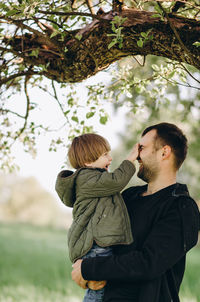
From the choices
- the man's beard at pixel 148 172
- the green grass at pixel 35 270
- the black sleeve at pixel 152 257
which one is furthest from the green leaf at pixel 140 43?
the green grass at pixel 35 270

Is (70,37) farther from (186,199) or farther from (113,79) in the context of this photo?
(186,199)

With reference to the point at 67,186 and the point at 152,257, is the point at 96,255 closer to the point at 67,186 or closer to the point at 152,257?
the point at 152,257

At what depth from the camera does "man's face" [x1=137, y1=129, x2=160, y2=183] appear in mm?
3125

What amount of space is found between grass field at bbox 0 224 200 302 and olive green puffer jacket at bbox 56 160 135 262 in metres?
7.04

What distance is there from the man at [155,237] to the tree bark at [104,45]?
0.57 metres

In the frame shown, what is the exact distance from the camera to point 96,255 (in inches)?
116

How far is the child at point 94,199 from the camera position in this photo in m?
Answer: 2.93

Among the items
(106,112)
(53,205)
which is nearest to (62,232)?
(53,205)

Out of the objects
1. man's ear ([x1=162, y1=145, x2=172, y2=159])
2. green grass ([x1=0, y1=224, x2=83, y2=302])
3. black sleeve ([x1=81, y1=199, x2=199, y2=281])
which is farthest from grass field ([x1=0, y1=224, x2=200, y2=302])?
black sleeve ([x1=81, y1=199, x2=199, y2=281])

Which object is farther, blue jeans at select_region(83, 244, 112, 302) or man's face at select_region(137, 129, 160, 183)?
man's face at select_region(137, 129, 160, 183)

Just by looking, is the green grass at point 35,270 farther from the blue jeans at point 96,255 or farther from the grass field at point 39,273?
the blue jeans at point 96,255

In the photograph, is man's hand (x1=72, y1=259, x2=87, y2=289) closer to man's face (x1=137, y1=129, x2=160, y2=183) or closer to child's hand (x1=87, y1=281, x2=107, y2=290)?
child's hand (x1=87, y1=281, x2=107, y2=290)

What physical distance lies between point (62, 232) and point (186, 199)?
30703 millimetres

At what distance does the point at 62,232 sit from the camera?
32.8 metres
